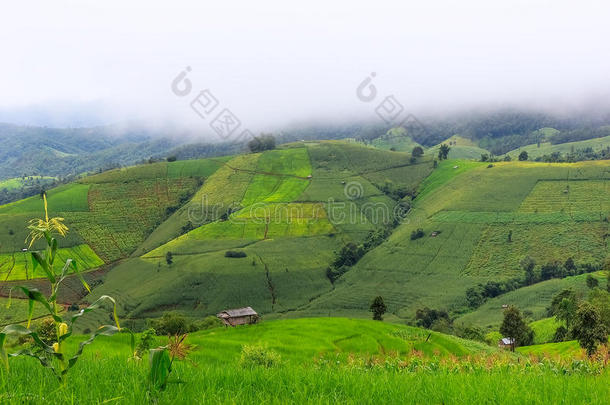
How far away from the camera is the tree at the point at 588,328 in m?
55.5

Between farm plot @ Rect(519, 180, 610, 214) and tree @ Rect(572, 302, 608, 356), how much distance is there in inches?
4555

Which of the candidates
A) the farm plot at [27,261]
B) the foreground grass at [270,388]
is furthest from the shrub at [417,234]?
the foreground grass at [270,388]

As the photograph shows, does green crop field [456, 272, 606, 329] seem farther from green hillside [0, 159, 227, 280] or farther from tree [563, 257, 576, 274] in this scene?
green hillside [0, 159, 227, 280]

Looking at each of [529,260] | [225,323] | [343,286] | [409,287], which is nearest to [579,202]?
[529,260]

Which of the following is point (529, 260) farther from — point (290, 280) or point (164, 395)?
point (164, 395)

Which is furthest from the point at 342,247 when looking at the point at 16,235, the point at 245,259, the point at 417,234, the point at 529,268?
the point at 16,235

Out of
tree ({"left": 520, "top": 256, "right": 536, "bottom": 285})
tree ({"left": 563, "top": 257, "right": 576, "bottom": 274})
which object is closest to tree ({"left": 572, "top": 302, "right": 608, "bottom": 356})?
tree ({"left": 520, "top": 256, "right": 536, "bottom": 285})

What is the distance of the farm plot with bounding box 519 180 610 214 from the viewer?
158 m

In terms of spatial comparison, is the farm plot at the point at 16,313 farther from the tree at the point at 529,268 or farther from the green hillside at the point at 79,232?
the tree at the point at 529,268

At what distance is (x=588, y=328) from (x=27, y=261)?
163983 mm

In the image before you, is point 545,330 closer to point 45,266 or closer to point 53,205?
point 45,266

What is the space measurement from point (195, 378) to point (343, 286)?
148m

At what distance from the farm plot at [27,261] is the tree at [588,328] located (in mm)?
130798

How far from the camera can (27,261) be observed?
14812 cm
